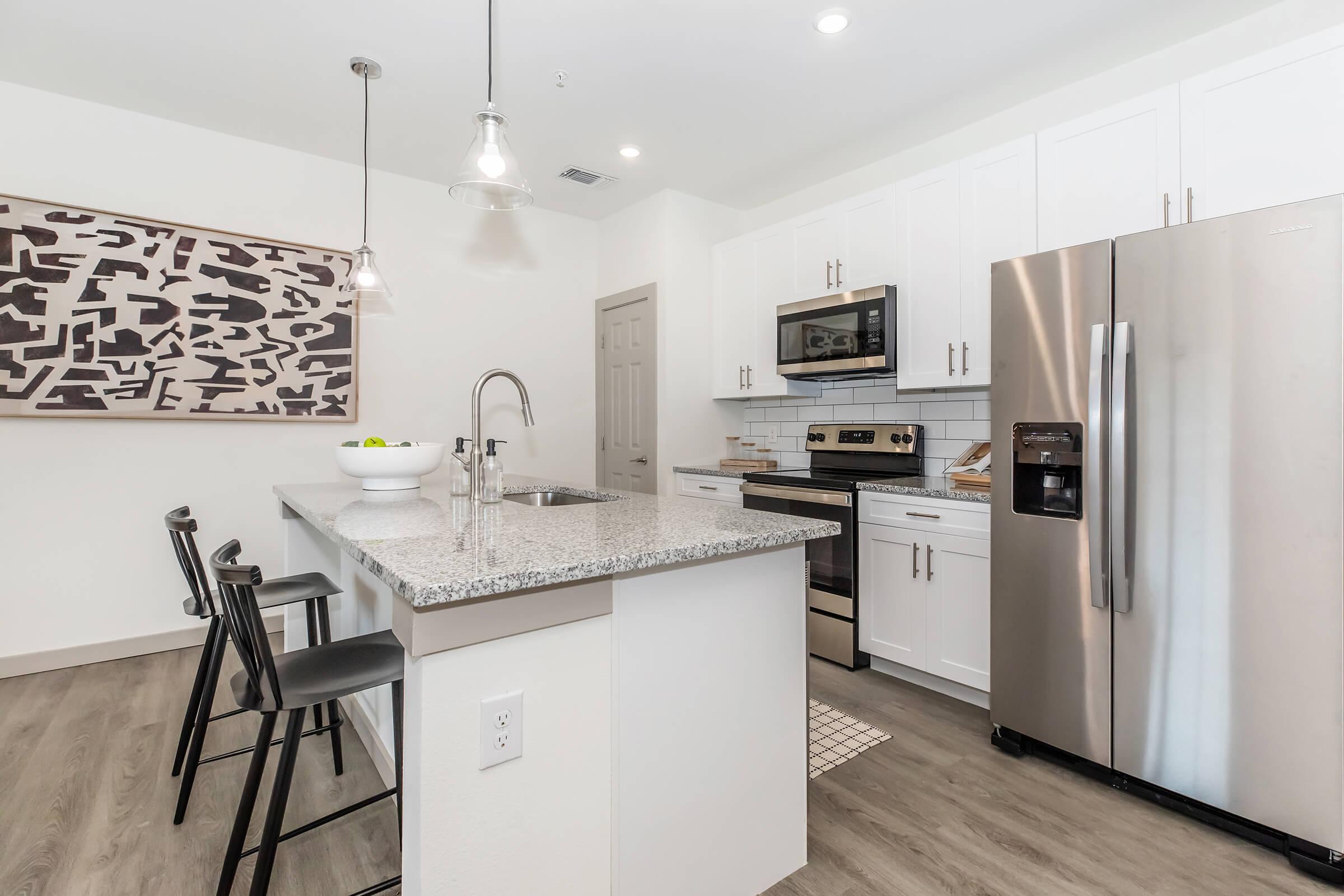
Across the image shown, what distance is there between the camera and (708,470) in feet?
12.8

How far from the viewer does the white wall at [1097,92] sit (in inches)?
91.7

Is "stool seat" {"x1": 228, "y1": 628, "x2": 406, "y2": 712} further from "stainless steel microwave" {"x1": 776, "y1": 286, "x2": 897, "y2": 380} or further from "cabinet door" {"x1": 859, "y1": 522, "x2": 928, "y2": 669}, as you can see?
"stainless steel microwave" {"x1": 776, "y1": 286, "x2": 897, "y2": 380}

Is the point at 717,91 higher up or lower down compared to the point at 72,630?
higher up

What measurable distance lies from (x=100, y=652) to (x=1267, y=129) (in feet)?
17.0

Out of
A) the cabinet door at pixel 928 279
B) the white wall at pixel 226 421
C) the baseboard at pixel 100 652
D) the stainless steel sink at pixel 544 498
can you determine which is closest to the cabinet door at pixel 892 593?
the cabinet door at pixel 928 279

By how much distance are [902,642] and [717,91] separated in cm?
263

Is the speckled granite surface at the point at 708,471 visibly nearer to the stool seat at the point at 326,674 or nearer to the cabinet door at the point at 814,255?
the cabinet door at the point at 814,255

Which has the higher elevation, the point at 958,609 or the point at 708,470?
the point at 708,470

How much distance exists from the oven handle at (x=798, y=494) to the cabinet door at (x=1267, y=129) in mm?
1654

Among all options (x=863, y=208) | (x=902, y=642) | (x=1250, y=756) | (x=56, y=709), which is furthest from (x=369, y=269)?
(x=1250, y=756)

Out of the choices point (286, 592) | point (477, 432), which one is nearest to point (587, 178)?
point (477, 432)

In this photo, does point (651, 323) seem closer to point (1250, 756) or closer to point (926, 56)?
point (926, 56)

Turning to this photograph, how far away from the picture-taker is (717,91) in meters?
A: 2.96

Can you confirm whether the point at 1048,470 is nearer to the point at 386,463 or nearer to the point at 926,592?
the point at 926,592
